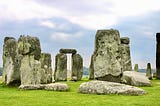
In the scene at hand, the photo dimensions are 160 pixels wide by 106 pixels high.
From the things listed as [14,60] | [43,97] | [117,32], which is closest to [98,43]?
[117,32]

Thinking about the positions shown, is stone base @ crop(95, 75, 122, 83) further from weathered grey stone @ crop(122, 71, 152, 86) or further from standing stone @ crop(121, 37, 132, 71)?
standing stone @ crop(121, 37, 132, 71)

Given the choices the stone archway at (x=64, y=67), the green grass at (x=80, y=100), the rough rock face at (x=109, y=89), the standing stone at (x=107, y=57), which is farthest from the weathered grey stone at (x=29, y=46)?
the stone archway at (x=64, y=67)

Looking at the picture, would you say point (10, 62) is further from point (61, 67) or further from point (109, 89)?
point (61, 67)

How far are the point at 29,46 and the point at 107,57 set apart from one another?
6023 millimetres

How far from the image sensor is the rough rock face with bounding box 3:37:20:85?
2706 centimetres

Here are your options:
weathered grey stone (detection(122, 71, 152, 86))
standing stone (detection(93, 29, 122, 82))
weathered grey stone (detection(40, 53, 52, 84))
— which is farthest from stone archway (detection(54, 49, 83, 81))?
standing stone (detection(93, 29, 122, 82))

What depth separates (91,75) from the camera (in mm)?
41031

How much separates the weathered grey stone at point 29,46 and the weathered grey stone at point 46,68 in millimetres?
6867

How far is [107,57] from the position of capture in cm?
2764

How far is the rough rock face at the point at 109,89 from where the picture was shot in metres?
20.3

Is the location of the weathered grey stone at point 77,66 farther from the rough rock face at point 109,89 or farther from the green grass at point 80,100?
the green grass at point 80,100

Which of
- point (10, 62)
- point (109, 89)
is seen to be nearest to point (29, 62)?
point (10, 62)

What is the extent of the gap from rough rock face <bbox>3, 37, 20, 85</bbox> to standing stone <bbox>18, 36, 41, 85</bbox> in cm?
262

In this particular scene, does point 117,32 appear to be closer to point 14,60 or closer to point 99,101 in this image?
point 14,60
